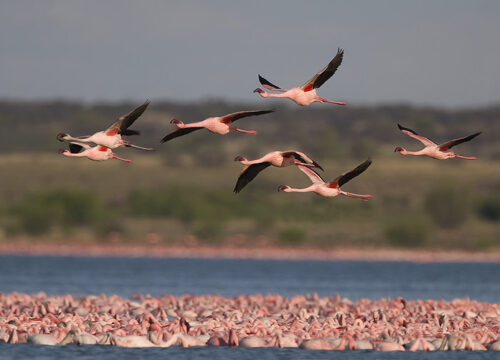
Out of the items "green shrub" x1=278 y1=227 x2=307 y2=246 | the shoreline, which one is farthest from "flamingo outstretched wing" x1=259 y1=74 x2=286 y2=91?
"green shrub" x1=278 y1=227 x2=307 y2=246

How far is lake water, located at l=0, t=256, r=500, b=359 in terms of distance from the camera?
2408 centimetres

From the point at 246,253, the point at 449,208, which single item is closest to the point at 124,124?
the point at 246,253

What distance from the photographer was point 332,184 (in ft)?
86.2

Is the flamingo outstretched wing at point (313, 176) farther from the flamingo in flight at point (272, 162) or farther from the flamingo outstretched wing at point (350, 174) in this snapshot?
the flamingo in flight at point (272, 162)

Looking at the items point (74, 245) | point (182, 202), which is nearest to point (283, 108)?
point (182, 202)

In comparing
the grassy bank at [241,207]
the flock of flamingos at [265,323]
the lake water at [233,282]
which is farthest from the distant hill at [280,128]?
the flock of flamingos at [265,323]

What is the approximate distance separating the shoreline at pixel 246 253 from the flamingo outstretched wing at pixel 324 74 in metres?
74.6

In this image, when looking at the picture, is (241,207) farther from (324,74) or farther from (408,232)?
(324,74)

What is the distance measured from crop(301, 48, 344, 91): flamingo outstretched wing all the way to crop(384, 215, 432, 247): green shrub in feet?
268

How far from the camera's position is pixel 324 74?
2542 cm

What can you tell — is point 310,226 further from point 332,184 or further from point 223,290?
point 332,184

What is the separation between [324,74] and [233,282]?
37463 mm

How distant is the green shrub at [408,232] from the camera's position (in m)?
107

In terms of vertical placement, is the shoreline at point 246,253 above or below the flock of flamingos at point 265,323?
above
